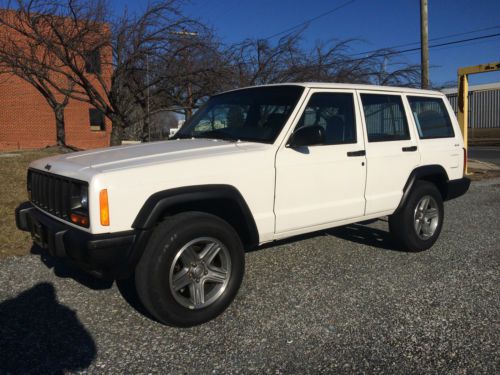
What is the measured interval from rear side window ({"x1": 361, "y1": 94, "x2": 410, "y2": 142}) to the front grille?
115 inches

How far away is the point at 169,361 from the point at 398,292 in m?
2.18

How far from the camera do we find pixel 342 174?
171 inches

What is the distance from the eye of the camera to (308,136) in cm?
383

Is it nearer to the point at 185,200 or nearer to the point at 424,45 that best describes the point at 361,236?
the point at 185,200

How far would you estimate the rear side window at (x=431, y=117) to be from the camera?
532 centimetres

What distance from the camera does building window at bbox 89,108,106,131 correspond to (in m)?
29.3

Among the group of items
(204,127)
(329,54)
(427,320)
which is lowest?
(427,320)

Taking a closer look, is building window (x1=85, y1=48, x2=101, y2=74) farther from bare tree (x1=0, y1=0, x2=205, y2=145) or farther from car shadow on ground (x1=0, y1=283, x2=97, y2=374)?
car shadow on ground (x1=0, y1=283, x2=97, y2=374)

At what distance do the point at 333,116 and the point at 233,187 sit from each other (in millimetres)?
1529

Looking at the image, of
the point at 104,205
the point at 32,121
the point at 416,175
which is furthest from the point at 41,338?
the point at 32,121

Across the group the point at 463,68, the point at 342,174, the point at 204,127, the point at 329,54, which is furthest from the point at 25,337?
the point at 329,54

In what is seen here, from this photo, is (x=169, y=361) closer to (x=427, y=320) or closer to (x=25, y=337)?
(x=25, y=337)

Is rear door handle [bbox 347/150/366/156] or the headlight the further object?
rear door handle [bbox 347/150/366/156]

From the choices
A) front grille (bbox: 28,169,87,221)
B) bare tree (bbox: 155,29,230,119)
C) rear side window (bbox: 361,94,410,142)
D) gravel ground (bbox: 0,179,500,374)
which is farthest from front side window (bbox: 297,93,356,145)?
bare tree (bbox: 155,29,230,119)
